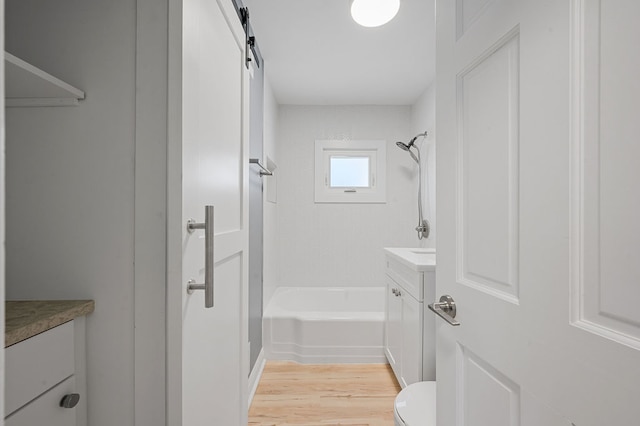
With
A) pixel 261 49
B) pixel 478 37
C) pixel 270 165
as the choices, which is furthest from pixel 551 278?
pixel 270 165

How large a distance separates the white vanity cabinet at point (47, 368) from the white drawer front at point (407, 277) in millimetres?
1455

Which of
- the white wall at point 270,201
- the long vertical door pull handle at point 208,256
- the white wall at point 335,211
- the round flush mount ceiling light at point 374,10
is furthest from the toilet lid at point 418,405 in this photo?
the white wall at point 335,211

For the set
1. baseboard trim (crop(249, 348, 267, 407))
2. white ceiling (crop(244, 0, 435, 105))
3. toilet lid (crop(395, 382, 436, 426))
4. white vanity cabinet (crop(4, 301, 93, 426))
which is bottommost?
baseboard trim (crop(249, 348, 267, 407))

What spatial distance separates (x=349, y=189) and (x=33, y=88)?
9.74ft

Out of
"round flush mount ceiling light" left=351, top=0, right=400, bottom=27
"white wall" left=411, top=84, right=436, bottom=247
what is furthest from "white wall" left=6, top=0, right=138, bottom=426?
"white wall" left=411, top=84, right=436, bottom=247

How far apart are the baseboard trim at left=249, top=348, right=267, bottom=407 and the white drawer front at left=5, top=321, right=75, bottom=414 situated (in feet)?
5.00

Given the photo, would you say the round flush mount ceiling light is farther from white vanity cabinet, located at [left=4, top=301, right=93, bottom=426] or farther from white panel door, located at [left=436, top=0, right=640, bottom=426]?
white vanity cabinet, located at [left=4, top=301, right=93, bottom=426]

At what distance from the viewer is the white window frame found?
139 inches

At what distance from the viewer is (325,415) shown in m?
1.92

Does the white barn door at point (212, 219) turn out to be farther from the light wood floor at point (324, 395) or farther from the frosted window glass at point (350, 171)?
the frosted window glass at point (350, 171)

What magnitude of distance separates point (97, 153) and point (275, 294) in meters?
2.59

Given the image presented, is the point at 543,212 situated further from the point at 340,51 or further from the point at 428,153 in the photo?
the point at 428,153

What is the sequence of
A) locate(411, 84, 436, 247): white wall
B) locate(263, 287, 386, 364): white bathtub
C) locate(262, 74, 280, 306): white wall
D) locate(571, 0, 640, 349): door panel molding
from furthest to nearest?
locate(411, 84, 436, 247): white wall, locate(262, 74, 280, 306): white wall, locate(263, 287, 386, 364): white bathtub, locate(571, 0, 640, 349): door panel molding

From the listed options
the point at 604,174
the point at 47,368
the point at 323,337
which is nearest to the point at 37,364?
the point at 47,368
